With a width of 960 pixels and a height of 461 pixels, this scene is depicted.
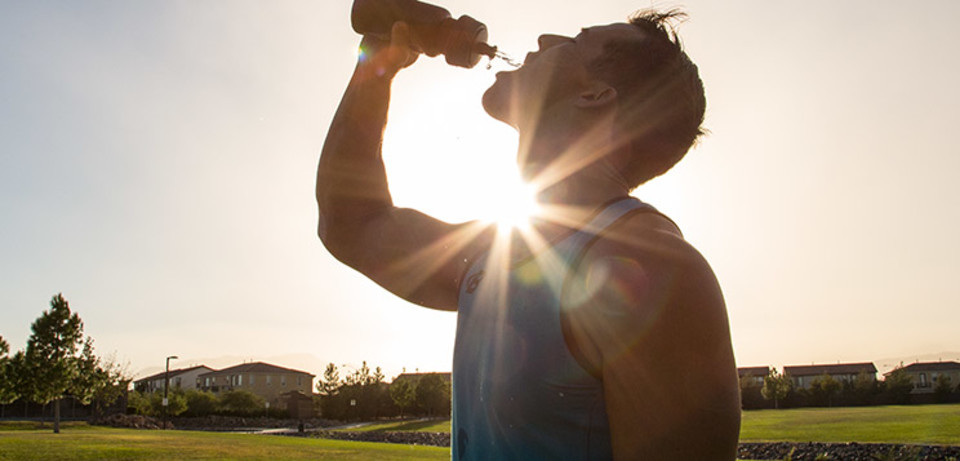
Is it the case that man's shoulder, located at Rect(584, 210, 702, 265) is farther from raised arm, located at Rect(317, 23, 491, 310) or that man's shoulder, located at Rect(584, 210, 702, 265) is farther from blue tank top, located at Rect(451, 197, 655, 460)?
raised arm, located at Rect(317, 23, 491, 310)

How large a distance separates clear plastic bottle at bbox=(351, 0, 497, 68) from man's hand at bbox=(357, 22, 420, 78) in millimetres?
30

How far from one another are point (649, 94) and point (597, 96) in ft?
0.45

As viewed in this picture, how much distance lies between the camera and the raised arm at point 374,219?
1814mm

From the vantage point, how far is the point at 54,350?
4034 cm

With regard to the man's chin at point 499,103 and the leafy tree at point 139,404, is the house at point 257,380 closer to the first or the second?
the leafy tree at point 139,404

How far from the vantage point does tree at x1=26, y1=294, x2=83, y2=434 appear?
129ft

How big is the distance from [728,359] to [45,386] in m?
47.5

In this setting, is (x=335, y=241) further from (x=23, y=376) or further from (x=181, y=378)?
(x=181, y=378)

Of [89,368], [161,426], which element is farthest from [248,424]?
[89,368]

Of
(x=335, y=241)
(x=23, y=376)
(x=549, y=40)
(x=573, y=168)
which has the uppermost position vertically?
(x=549, y=40)

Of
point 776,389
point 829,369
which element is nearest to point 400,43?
point 776,389

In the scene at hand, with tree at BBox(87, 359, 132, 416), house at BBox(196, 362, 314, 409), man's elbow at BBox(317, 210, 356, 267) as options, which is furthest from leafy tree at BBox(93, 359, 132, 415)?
man's elbow at BBox(317, 210, 356, 267)

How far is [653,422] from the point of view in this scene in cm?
105

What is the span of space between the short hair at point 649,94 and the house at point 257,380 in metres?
109
